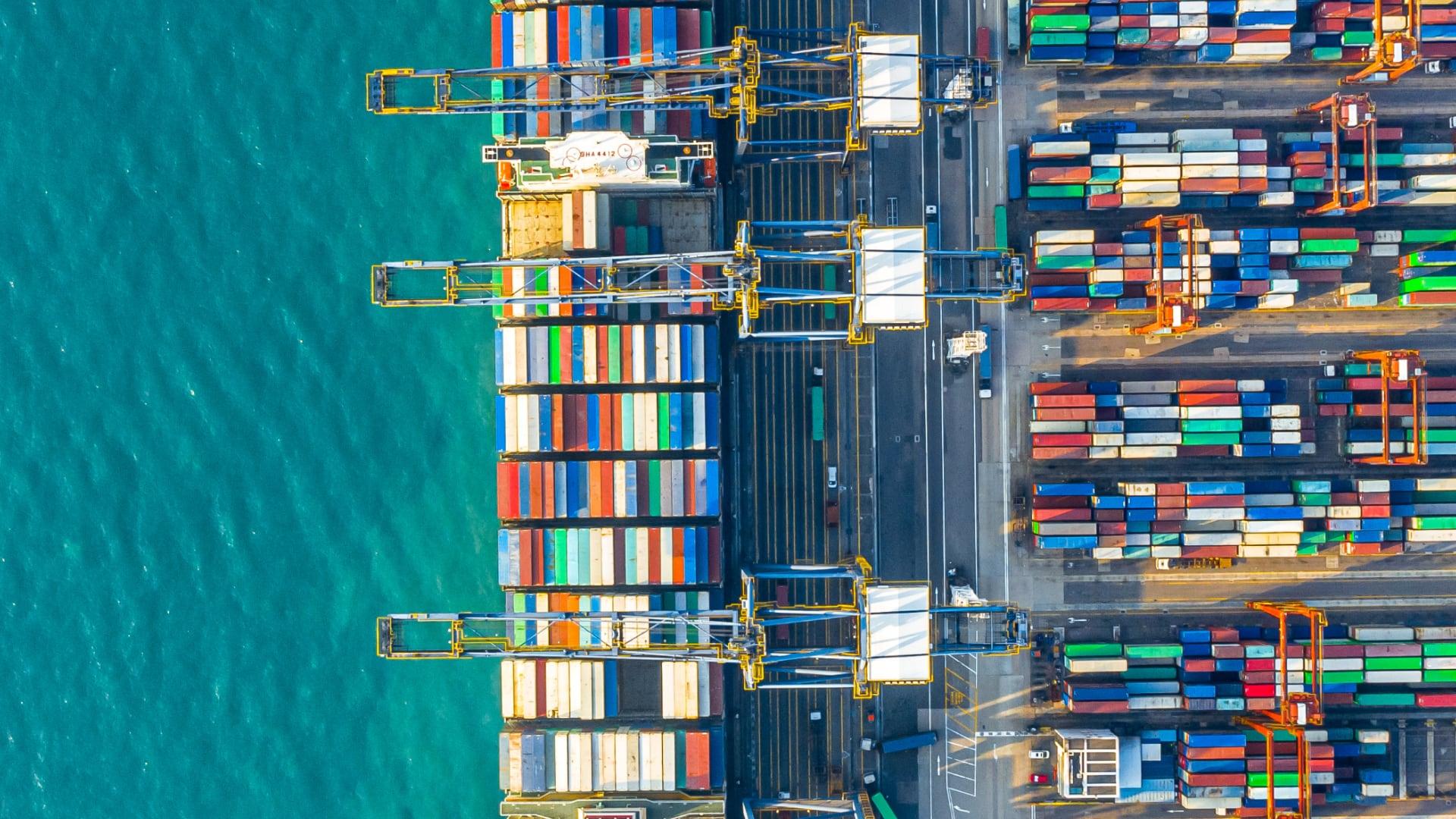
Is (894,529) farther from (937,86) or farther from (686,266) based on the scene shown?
(937,86)

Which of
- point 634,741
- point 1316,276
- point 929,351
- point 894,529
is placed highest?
point 1316,276

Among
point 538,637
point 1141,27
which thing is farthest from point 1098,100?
point 538,637

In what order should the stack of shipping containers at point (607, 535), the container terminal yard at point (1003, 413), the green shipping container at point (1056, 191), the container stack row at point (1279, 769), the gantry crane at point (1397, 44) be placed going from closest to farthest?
the stack of shipping containers at point (607, 535) → the container terminal yard at point (1003, 413) → the gantry crane at point (1397, 44) → the container stack row at point (1279, 769) → the green shipping container at point (1056, 191)

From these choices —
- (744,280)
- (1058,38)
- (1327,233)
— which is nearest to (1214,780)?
(1327,233)

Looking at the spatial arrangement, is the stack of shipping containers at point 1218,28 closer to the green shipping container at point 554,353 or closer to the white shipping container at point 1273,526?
the white shipping container at point 1273,526

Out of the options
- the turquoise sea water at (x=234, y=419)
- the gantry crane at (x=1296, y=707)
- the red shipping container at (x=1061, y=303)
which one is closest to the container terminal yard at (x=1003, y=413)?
the red shipping container at (x=1061, y=303)

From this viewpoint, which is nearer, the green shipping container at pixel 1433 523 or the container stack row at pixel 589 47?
the container stack row at pixel 589 47

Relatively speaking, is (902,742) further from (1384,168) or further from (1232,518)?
(1384,168)
